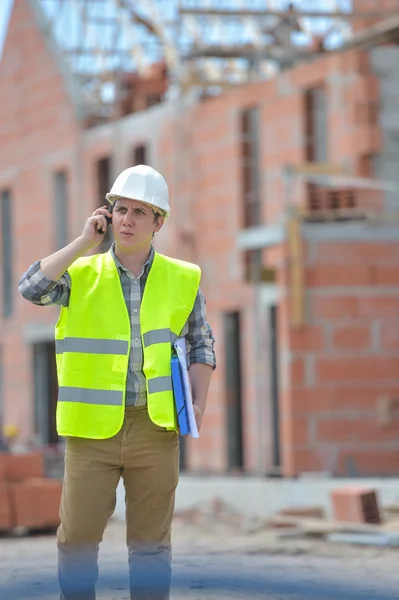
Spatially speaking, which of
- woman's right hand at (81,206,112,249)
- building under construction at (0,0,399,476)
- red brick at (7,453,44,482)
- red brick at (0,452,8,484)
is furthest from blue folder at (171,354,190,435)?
building under construction at (0,0,399,476)

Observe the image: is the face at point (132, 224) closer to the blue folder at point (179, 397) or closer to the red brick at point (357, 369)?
the blue folder at point (179, 397)

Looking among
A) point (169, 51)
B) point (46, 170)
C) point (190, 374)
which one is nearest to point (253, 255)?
point (169, 51)

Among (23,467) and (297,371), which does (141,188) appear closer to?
(23,467)

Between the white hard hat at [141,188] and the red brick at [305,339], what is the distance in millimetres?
12649

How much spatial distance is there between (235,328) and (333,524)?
1133 cm

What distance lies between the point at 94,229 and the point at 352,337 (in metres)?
13.0

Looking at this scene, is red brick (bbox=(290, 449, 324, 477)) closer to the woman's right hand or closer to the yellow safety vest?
the yellow safety vest

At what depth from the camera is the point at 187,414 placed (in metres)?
5.25

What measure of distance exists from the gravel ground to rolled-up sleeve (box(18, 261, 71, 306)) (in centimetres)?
117

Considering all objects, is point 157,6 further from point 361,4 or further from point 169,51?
point 361,4

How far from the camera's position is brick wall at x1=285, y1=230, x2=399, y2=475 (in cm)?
1794

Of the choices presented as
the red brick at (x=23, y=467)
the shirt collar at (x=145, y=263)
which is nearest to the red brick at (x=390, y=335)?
the red brick at (x=23, y=467)

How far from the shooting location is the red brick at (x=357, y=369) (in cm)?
1800

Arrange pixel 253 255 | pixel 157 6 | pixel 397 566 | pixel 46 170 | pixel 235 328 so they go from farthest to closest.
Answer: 1. pixel 46 170
2. pixel 157 6
3. pixel 235 328
4. pixel 253 255
5. pixel 397 566
